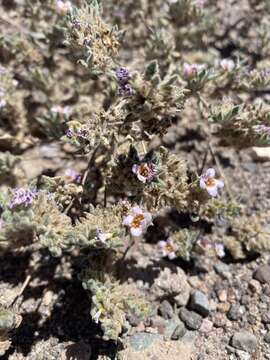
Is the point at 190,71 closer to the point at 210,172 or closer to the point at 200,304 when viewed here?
the point at 210,172

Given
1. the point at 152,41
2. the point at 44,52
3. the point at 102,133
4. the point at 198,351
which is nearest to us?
the point at 102,133

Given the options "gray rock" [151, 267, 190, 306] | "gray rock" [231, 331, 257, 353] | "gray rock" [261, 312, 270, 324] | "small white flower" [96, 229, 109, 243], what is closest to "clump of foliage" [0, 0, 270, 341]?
"small white flower" [96, 229, 109, 243]

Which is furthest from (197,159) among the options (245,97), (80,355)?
(80,355)

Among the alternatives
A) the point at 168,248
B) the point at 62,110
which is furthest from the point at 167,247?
the point at 62,110

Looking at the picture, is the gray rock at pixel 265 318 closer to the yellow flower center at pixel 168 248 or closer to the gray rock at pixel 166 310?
the gray rock at pixel 166 310

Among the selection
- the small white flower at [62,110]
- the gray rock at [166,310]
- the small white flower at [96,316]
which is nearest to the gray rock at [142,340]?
the gray rock at [166,310]

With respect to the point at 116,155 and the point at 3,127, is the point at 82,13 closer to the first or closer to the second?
the point at 116,155

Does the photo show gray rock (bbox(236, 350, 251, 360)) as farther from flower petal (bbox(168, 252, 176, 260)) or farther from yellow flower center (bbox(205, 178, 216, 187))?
yellow flower center (bbox(205, 178, 216, 187))
